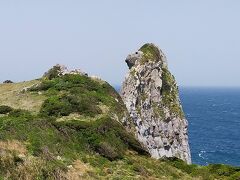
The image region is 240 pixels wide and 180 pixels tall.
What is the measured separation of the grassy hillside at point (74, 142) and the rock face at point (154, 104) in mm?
20756

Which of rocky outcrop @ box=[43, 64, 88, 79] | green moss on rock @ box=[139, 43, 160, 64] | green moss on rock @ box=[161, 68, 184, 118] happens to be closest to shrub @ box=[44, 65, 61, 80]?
rocky outcrop @ box=[43, 64, 88, 79]

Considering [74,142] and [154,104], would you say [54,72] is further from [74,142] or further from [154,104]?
[74,142]

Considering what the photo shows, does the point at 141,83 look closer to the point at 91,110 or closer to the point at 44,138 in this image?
the point at 91,110

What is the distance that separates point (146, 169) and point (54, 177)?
1110 cm

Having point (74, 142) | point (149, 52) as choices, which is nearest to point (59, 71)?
point (74, 142)

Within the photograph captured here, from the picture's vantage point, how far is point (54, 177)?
80.6 ft

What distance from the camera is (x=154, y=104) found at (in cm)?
7962

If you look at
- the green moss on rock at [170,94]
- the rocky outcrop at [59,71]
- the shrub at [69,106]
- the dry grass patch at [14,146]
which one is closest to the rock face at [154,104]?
the green moss on rock at [170,94]

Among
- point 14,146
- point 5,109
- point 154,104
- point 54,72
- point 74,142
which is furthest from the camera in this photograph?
point 154,104

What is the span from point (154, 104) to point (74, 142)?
147ft

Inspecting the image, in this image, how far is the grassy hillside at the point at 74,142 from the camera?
89.1ft

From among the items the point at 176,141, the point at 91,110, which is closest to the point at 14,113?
the point at 91,110

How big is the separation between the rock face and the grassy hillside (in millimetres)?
20756

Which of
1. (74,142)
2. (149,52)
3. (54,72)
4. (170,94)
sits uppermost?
(149,52)
